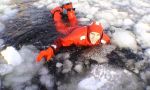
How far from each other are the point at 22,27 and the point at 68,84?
1839 millimetres

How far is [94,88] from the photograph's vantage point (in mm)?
3111

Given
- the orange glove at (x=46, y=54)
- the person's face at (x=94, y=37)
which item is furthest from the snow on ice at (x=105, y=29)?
the person's face at (x=94, y=37)

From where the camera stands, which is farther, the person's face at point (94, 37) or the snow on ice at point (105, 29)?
the person's face at point (94, 37)

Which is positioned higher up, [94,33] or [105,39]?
[94,33]

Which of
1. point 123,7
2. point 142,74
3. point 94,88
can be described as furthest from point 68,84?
point 123,7

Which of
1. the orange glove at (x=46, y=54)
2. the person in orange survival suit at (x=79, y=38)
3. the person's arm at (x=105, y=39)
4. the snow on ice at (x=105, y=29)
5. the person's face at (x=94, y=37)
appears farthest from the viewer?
the person's arm at (x=105, y=39)

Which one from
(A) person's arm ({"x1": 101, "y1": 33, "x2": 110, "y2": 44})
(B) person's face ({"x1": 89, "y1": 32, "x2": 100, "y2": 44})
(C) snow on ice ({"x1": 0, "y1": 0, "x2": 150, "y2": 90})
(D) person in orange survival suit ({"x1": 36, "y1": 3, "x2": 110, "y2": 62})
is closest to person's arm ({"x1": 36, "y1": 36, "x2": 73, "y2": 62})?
(D) person in orange survival suit ({"x1": 36, "y1": 3, "x2": 110, "y2": 62})

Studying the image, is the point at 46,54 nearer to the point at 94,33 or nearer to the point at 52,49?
the point at 52,49

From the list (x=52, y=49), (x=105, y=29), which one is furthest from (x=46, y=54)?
(x=105, y=29)

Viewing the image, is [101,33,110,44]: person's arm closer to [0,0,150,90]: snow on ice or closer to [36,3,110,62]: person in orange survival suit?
[36,3,110,62]: person in orange survival suit

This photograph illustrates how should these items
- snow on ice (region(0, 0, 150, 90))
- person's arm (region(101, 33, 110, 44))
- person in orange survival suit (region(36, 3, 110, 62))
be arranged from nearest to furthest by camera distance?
snow on ice (region(0, 0, 150, 90))
person in orange survival suit (region(36, 3, 110, 62))
person's arm (region(101, 33, 110, 44))

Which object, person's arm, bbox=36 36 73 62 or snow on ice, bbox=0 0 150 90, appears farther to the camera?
person's arm, bbox=36 36 73 62

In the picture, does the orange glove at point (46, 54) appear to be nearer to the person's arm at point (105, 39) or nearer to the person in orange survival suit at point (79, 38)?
the person in orange survival suit at point (79, 38)

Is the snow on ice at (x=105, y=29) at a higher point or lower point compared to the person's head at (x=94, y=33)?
lower
